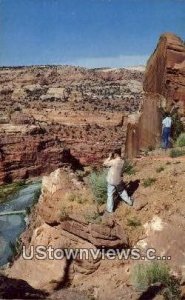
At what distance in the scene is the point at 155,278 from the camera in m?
10.7

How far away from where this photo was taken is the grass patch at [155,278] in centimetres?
1055

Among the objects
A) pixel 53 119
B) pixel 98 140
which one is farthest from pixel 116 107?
pixel 98 140

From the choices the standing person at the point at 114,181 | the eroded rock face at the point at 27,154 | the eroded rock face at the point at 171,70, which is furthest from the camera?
the eroded rock face at the point at 27,154

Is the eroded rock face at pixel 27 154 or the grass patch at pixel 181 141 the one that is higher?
the eroded rock face at pixel 27 154

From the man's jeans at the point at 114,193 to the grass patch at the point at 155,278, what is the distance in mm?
1758

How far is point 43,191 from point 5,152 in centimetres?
3113

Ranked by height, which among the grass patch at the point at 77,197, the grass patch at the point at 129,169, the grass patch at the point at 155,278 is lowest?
the grass patch at the point at 155,278

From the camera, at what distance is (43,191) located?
45.3ft

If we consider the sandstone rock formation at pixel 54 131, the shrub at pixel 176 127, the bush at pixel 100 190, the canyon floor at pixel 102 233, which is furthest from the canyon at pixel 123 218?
the sandstone rock formation at pixel 54 131

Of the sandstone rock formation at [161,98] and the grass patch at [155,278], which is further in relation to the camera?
the sandstone rock formation at [161,98]

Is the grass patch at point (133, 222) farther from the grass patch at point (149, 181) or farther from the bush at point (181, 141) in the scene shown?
the bush at point (181, 141)

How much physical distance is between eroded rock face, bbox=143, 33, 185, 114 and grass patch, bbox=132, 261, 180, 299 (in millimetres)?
10796

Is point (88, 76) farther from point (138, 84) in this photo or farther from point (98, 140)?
point (98, 140)

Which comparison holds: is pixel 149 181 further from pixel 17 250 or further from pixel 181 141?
pixel 17 250
